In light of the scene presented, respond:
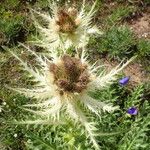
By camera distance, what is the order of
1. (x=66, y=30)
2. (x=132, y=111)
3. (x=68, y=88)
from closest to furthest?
(x=68, y=88) < (x=66, y=30) < (x=132, y=111)

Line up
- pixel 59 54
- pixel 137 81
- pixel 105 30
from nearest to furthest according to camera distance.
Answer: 1. pixel 59 54
2. pixel 137 81
3. pixel 105 30

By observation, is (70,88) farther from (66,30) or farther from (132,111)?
(132,111)

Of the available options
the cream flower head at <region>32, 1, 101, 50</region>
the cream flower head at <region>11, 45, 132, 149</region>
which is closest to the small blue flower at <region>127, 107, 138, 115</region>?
the cream flower head at <region>32, 1, 101, 50</region>

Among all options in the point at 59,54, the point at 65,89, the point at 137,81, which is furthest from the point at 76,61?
the point at 137,81

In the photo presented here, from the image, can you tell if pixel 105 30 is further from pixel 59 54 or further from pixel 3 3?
pixel 59 54

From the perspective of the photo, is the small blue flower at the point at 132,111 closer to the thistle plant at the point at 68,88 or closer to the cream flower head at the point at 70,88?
the thistle plant at the point at 68,88

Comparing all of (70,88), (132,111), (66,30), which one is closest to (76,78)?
(70,88)

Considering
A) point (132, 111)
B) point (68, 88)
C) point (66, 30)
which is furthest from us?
point (132, 111)

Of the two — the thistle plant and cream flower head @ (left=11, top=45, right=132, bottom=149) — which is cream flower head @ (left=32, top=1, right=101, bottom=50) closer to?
the thistle plant
